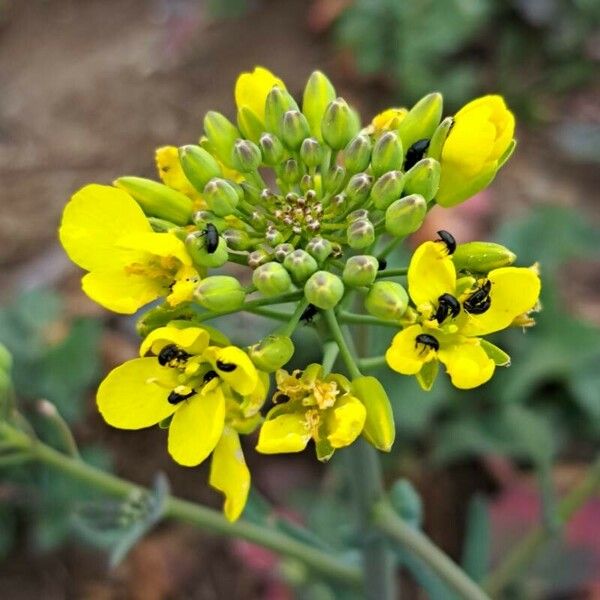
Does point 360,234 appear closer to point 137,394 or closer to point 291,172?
point 291,172

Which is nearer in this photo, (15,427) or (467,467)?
(15,427)

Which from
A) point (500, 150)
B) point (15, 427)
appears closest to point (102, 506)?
point (15, 427)

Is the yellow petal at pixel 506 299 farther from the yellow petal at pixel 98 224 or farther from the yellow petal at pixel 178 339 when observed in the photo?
Result: the yellow petal at pixel 98 224

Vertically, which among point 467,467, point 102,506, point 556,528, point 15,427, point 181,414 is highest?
Answer: point 181,414

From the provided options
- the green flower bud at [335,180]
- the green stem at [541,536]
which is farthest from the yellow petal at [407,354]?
the green stem at [541,536]

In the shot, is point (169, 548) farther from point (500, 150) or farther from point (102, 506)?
point (500, 150)

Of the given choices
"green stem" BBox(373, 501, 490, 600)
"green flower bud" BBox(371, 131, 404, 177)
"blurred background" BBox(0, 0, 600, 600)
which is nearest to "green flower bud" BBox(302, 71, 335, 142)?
"green flower bud" BBox(371, 131, 404, 177)

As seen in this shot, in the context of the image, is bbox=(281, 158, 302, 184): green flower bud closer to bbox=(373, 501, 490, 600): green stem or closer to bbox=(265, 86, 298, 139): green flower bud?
bbox=(265, 86, 298, 139): green flower bud
